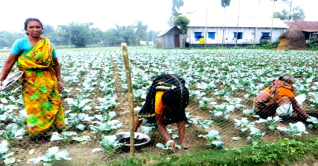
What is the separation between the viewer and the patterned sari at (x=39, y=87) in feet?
9.23

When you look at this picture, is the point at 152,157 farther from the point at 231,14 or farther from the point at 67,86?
the point at 231,14

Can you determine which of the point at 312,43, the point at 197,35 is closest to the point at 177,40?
the point at 197,35

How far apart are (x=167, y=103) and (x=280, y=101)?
2063mm

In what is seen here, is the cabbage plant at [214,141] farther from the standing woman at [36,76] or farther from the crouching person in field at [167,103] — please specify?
the standing woman at [36,76]

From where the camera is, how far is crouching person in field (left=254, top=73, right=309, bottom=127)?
11.6 feet

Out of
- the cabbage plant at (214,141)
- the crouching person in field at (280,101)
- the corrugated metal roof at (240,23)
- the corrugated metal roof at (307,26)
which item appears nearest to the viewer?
the cabbage plant at (214,141)

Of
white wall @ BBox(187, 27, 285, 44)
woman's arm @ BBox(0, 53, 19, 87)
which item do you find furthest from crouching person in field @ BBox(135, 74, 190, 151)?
white wall @ BBox(187, 27, 285, 44)

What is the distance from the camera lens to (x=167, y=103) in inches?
101

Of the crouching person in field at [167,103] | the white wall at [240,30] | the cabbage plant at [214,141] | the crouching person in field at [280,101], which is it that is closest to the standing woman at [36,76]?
the crouching person in field at [167,103]

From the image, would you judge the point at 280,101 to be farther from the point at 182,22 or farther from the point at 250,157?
the point at 182,22

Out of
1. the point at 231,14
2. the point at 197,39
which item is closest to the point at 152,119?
the point at 197,39

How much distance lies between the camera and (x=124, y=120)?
152 inches

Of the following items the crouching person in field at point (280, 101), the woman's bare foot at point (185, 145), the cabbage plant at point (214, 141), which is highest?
the crouching person in field at point (280, 101)

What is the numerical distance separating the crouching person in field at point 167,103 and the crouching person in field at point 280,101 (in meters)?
1.65
